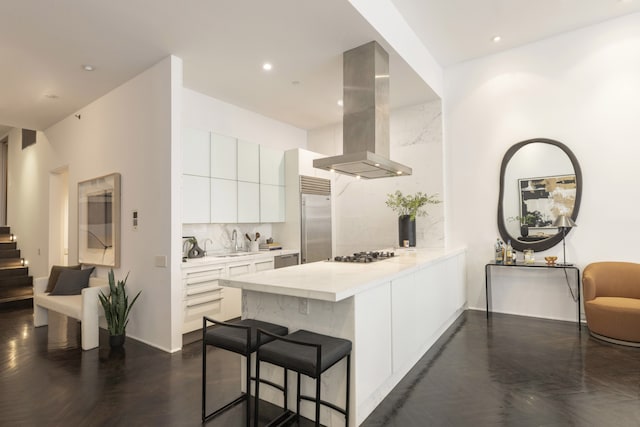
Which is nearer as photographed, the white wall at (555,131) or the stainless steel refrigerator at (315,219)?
the white wall at (555,131)

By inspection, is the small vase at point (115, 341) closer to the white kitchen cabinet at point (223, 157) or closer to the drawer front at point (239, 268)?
the drawer front at point (239, 268)

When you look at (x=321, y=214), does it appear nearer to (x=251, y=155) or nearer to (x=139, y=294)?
(x=251, y=155)

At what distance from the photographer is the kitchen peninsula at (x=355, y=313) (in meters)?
2.12

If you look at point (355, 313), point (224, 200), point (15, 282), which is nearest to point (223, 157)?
point (224, 200)

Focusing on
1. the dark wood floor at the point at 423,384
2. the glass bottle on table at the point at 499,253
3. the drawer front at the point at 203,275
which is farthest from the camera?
the glass bottle on table at the point at 499,253

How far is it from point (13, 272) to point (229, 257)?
5175 millimetres

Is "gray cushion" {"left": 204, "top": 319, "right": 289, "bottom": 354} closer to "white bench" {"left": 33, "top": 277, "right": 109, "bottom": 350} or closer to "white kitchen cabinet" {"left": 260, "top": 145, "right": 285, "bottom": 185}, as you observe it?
"white bench" {"left": 33, "top": 277, "right": 109, "bottom": 350}

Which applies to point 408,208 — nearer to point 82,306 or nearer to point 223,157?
point 223,157

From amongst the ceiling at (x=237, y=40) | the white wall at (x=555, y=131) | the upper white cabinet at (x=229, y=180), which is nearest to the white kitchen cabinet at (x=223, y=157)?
the upper white cabinet at (x=229, y=180)

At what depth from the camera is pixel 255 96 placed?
5.01 meters

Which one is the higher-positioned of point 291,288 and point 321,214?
point 321,214

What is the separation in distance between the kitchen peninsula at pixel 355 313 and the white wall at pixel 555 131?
7.16ft

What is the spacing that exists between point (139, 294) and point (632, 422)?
14.8 feet

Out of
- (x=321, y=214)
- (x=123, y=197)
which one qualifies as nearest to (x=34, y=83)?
(x=123, y=197)
